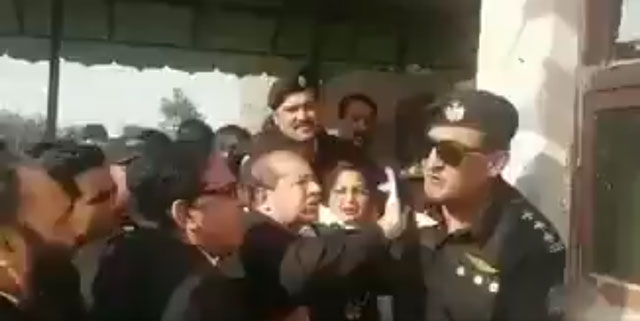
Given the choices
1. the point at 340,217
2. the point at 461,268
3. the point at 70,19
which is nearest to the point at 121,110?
the point at 70,19

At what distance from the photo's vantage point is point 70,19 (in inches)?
26.4

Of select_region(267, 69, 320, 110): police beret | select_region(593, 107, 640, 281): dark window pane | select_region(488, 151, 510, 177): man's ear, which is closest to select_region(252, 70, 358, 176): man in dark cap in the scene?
select_region(267, 69, 320, 110): police beret

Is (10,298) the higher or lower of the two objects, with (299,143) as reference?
lower

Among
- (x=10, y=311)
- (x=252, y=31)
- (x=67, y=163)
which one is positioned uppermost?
(x=252, y=31)

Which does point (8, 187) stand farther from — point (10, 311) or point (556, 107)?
point (556, 107)

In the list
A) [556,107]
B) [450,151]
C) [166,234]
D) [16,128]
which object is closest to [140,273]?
[166,234]

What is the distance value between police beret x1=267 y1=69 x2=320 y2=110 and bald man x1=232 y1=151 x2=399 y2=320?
0.14ft

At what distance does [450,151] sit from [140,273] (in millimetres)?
262

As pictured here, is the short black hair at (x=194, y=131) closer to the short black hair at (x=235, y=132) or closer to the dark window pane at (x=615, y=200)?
the short black hair at (x=235, y=132)

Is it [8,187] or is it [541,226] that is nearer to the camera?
[8,187]

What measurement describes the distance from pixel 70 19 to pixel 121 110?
0.25ft

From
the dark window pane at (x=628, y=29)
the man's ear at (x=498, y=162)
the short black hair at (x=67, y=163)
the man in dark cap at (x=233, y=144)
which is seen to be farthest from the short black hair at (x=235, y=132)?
the dark window pane at (x=628, y=29)

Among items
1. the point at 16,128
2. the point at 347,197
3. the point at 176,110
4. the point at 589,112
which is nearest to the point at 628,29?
the point at 589,112

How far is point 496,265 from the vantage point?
75 cm
